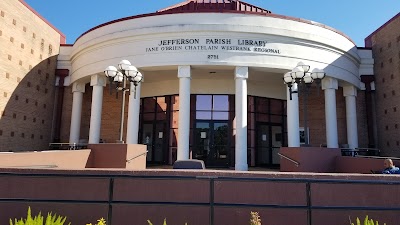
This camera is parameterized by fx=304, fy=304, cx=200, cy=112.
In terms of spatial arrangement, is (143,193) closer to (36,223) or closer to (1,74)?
(36,223)

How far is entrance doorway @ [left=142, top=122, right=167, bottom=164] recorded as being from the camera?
19172 millimetres

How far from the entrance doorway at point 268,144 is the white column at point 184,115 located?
6133 mm

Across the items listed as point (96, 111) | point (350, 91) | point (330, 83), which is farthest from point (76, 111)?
point (350, 91)

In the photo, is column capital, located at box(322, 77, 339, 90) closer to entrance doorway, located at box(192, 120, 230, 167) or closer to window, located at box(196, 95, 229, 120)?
window, located at box(196, 95, 229, 120)

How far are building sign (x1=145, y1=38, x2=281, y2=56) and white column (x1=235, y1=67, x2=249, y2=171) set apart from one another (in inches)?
43.7

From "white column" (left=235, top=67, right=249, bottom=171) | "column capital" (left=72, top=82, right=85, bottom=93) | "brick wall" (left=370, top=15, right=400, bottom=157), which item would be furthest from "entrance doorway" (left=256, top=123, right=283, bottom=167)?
"column capital" (left=72, top=82, right=85, bottom=93)

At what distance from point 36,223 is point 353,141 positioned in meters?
18.7

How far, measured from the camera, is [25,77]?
58.1ft

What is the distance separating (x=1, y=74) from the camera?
1599 cm

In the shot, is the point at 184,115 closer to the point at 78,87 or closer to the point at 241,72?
the point at 241,72

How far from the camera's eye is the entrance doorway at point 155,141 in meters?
19.2

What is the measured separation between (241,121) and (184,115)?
2.80m

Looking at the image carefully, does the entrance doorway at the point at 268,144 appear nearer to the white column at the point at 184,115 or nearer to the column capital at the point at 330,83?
the column capital at the point at 330,83

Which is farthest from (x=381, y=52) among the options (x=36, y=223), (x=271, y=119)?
(x=36, y=223)
